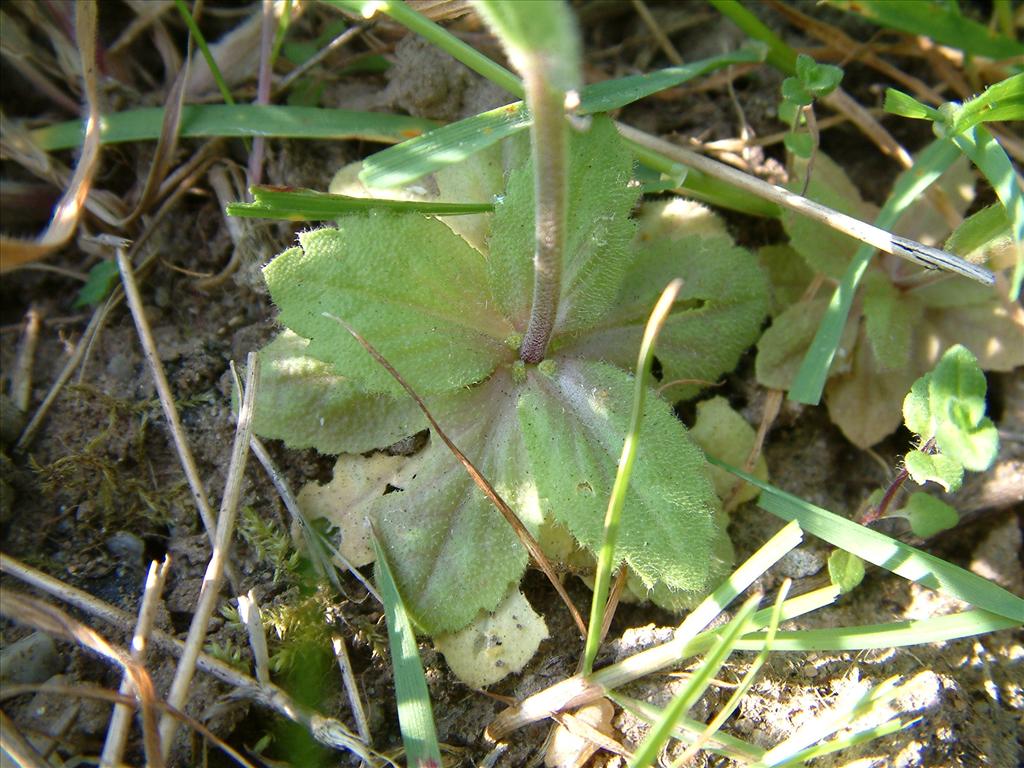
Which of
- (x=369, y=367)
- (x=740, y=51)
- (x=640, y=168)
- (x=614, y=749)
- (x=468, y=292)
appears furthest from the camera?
(x=740, y=51)

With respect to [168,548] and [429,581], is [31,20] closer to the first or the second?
[168,548]

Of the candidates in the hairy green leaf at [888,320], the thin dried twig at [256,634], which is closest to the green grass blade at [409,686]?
the thin dried twig at [256,634]

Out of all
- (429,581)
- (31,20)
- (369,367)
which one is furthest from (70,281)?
(429,581)

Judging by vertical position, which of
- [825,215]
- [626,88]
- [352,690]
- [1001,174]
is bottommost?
[352,690]

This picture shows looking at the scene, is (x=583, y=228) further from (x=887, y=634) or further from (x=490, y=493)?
(x=887, y=634)

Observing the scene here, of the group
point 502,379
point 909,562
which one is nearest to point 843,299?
point 909,562

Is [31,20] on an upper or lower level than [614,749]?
upper
